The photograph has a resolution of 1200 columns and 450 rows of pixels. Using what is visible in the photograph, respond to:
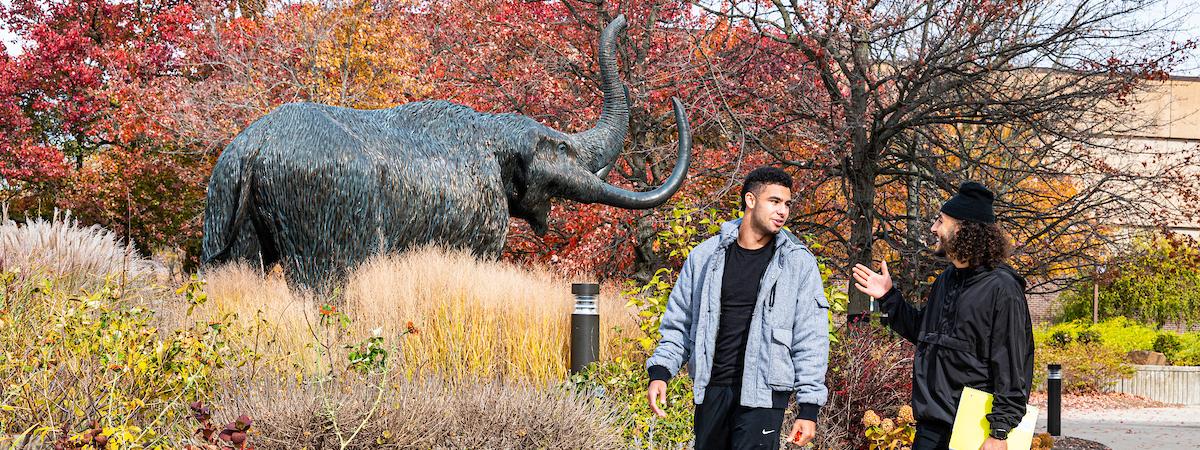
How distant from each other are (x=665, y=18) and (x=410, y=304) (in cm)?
762

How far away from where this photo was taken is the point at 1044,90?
32.4ft

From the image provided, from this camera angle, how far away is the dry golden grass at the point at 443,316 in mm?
5984

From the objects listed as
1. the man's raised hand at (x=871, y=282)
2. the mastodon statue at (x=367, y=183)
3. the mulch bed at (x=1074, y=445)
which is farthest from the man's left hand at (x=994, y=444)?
the mulch bed at (x=1074, y=445)

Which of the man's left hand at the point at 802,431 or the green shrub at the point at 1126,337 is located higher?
the man's left hand at the point at 802,431

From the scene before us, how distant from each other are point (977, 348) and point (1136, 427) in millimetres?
9461

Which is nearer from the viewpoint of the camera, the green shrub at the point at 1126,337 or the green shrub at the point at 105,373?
the green shrub at the point at 105,373

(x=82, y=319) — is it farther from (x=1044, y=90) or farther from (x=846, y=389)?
(x=1044, y=90)

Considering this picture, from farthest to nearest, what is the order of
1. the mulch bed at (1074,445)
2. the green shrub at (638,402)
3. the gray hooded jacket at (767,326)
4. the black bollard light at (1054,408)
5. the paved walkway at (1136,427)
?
the paved walkway at (1136,427) → the black bollard light at (1054,408) → the mulch bed at (1074,445) → the green shrub at (638,402) → the gray hooded jacket at (767,326)

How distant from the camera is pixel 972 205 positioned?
12.0 ft

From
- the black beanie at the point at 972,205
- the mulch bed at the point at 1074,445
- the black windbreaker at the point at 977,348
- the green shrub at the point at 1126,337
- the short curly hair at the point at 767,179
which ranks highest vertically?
the short curly hair at the point at 767,179

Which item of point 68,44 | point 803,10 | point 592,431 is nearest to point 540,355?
point 592,431

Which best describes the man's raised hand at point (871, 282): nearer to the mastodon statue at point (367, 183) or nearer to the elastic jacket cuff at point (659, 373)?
the elastic jacket cuff at point (659, 373)

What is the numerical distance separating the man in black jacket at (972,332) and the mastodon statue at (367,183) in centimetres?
430

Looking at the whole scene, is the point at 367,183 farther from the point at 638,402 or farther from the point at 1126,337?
the point at 1126,337
